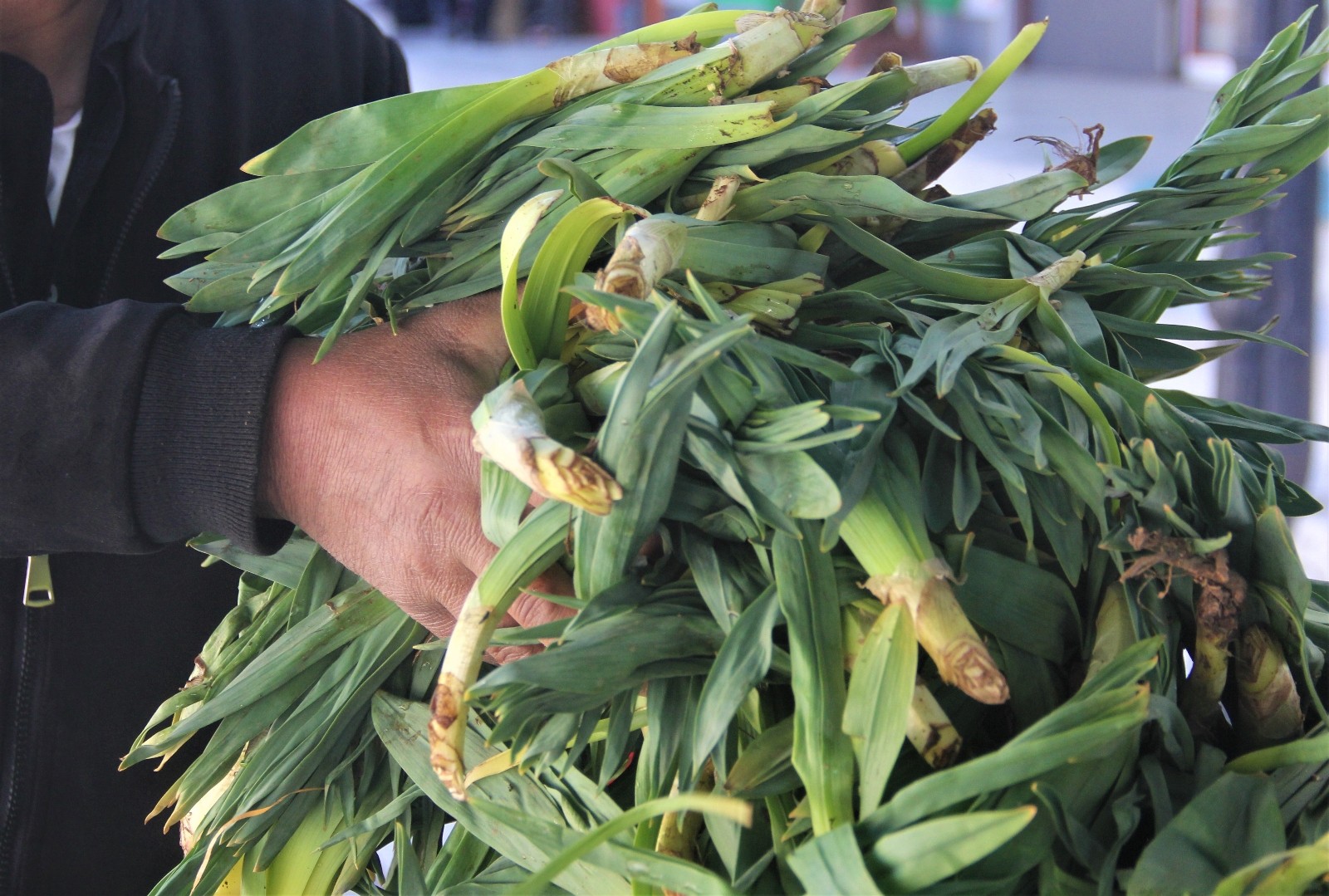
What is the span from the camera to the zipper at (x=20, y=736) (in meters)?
0.70

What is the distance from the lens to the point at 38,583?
2.27 feet

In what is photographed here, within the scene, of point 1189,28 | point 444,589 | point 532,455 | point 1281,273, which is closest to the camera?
point 532,455

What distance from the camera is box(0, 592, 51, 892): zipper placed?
2.30ft

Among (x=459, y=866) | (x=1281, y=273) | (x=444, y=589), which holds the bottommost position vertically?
(x=1281, y=273)

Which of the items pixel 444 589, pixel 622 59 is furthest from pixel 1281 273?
pixel 444 589

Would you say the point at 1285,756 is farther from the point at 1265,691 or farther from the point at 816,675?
the point at 816,675

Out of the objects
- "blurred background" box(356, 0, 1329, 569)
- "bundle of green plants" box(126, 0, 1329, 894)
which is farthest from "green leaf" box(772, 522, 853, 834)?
"blurred background" box(356, 0, 1329, 569)

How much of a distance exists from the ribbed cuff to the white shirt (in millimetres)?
330

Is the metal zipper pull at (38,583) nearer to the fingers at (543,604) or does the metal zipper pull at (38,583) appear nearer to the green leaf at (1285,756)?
the fingers at (543,604)

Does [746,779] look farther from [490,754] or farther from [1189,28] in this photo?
[1189,28]

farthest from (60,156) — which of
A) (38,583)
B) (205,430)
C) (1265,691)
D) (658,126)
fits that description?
(1265,691)

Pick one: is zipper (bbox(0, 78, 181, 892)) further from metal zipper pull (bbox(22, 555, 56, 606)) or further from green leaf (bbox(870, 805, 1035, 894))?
green leaf (bbox(870, 805, 1035, 894))

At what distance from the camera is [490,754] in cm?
48

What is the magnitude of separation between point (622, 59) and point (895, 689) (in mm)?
307
